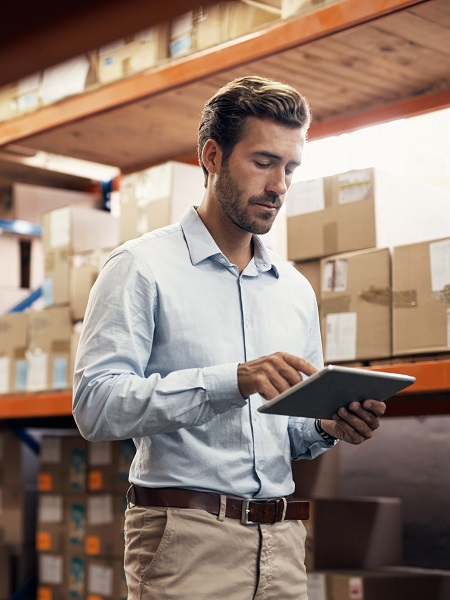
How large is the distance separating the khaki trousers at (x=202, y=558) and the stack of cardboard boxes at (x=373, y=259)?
3.95 ft

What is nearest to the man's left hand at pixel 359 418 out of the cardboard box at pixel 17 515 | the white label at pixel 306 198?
the white label at pixel 306 198

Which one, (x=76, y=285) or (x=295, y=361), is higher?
(x=76, y=285)

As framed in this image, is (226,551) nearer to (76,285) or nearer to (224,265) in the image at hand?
(224,265)

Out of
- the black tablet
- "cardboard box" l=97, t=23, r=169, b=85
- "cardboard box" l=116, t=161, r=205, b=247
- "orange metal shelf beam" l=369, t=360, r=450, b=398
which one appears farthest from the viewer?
"cardboard box" l=116, t=161, r=205, b=247

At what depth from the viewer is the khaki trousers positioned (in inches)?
58.2

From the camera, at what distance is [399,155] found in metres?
3.57

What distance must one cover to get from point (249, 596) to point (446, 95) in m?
2.34

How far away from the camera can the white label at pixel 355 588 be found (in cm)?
293

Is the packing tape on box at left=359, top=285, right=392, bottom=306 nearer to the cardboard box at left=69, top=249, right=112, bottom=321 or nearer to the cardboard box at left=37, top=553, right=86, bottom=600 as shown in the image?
the cardboard box at left=69, top=249, right=112, bottom=321

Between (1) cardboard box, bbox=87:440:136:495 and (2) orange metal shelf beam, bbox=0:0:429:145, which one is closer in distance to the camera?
(2) orange metal shelf beam, bbox=0:0:429:145

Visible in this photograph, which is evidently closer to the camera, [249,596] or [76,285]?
[249,596]

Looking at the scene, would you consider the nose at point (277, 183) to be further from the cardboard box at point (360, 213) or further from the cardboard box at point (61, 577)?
the cardboard box at point (61, 577)

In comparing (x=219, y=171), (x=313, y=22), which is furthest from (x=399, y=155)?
(x=219, y=171)

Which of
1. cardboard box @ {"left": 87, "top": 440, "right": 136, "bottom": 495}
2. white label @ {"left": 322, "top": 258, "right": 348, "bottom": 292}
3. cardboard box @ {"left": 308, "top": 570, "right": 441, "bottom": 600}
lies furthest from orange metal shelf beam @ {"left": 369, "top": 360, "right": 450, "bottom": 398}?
cardboard box @ {"left": 87, "top": 440, "right": 136, "bottom": 495}
